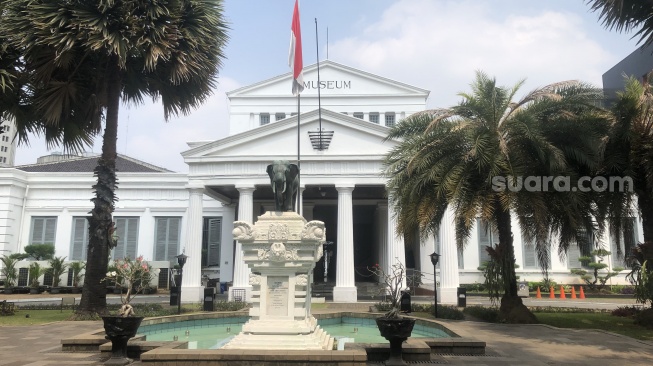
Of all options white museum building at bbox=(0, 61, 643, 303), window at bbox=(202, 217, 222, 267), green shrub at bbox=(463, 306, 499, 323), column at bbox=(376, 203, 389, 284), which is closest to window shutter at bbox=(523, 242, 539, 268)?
white museum building at bbox=(0, 61, 643, 303)

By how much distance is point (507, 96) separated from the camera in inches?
685

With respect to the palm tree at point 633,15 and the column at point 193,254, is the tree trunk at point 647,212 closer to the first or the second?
the palm tree at point 633,15

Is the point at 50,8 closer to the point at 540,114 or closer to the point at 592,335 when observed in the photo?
the point at 540,114

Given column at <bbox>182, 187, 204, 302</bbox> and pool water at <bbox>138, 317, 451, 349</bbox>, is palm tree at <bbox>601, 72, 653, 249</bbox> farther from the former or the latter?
column at <bbox>182, 187, 204, 302</bbox>

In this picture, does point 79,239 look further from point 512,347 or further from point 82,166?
point 512,347

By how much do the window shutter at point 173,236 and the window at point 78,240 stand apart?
238 inches

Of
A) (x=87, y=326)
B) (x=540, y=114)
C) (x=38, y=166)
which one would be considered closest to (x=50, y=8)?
(x=87, y=326)

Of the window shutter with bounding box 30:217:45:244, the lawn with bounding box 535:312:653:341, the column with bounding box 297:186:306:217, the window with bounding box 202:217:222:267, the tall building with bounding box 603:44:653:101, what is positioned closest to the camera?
the lawn with bounding box 535:312:653:341

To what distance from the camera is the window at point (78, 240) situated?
37.0 m

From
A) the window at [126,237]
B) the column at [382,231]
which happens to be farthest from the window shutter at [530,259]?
the window at [126,237]

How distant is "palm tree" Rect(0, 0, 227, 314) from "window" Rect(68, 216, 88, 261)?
65.9ft

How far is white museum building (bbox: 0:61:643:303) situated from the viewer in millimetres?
28094

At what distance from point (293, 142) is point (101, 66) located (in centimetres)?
1240

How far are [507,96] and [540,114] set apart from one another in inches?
51.4
